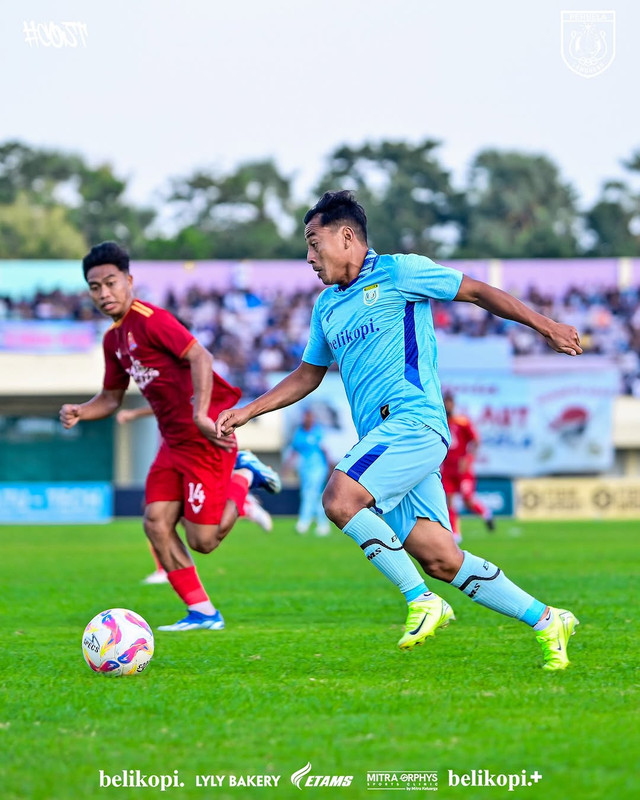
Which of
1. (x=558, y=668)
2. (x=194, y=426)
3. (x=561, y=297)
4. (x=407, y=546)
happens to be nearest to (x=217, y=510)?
(x=194, y=426)

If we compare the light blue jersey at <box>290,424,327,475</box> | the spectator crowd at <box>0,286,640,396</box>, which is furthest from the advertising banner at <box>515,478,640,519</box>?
the light blue jersey at <box>290,424,327,475</box>

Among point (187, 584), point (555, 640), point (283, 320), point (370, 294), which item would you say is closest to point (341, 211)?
point (370, 294)

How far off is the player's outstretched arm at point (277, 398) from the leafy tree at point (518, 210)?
55432mm

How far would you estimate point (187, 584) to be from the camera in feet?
27.0

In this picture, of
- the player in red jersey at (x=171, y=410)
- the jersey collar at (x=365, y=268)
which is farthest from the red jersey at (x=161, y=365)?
the jersey collar at (x=365, y=268)

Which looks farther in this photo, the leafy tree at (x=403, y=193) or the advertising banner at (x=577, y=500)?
the leafy tree at (x=403, y=193)

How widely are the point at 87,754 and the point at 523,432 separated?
33.5 m

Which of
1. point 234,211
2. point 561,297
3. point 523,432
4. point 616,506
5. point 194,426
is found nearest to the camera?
point 194,426

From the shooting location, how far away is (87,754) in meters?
4.19

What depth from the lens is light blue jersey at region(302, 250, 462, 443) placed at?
6.13 metres

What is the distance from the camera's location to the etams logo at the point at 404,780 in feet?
12.2

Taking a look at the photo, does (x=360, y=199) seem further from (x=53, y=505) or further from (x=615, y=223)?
(x=53, y=505)

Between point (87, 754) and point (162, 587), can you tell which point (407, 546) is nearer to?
point (87, 754)

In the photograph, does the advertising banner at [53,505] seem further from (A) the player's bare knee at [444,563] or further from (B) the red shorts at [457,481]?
(A) the player's bare knee at [444,563]
